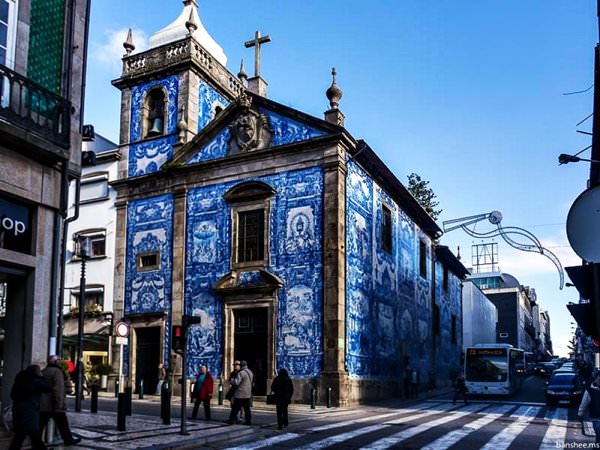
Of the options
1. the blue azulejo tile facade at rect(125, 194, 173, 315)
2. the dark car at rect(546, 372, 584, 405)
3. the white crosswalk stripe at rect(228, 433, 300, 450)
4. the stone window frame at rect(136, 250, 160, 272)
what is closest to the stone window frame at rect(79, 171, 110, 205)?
the blue azulejo tile facade at rect(125, 194, 173, 315)

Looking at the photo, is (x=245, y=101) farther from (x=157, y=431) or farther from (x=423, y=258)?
(x=157, y=431)

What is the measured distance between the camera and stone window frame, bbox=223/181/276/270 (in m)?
24.8

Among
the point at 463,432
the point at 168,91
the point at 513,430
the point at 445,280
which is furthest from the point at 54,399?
the point at 445,280

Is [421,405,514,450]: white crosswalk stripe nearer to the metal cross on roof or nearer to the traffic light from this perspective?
the traffic light

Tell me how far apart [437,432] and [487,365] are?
16.8 m

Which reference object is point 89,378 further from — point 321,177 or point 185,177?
point 321,177

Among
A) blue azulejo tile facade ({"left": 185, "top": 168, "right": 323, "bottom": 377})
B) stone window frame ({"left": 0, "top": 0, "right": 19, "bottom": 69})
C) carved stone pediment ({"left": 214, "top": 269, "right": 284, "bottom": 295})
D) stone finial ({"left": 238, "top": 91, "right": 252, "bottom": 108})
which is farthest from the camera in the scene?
stone finial ({"left": 238, "top": 91, "right": 252, "bottom": 108})

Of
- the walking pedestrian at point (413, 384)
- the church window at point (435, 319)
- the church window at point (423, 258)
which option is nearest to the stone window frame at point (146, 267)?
the walking pedestrian at point (413, 384)

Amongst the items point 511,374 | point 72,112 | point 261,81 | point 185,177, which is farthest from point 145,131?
point 511,374

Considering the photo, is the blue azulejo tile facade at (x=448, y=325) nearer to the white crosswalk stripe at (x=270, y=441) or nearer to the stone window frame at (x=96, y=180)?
the stone window frame at (x=96, y=180)

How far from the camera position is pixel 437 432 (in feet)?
47.9

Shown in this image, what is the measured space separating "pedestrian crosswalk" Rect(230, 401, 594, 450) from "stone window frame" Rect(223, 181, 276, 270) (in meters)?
7.55

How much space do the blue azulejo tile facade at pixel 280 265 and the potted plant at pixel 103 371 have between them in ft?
12.3

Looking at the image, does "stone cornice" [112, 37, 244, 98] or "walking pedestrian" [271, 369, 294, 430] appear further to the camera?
"stone cornice" [112, 37, 244, 98]
